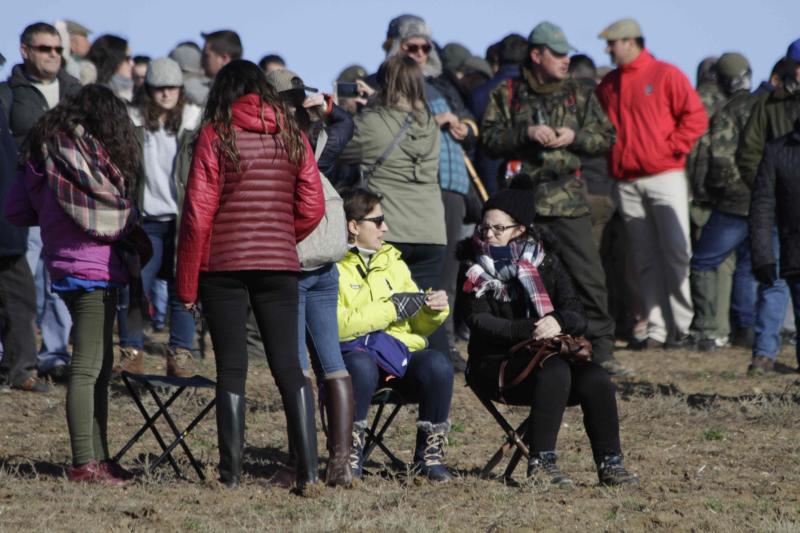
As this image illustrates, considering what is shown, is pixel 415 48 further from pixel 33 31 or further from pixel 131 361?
pixel 131 361

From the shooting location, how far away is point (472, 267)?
7695 mm

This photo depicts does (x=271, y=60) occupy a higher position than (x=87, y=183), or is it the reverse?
(x=271, y=60)

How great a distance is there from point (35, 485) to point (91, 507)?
0.67 metres

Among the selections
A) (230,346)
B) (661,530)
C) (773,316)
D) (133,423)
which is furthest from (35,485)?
(773,316)

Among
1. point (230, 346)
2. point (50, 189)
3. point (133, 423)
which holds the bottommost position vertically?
point (133, 423)

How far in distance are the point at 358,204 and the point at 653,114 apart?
528 cm

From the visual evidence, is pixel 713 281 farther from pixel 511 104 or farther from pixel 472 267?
pixel 472 267

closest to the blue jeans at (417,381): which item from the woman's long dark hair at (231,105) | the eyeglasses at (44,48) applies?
the woman's long dark hair at (231,105)

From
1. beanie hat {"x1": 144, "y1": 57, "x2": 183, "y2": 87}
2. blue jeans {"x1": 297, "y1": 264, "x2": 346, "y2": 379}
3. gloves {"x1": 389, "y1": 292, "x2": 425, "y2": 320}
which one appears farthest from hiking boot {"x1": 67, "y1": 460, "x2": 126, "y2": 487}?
beanie hat {"x1": 144, "y1": 57, "x2": 183, "y2": 87}

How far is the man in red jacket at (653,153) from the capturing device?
12.5m

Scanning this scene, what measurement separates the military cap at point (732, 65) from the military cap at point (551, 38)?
3.30 metres

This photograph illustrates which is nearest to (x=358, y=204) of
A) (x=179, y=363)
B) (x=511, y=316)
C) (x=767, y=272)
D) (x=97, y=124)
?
(x=511, y=316)

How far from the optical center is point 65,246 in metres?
7.26

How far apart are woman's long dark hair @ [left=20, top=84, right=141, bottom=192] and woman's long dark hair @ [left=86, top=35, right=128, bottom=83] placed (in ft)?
20.7
